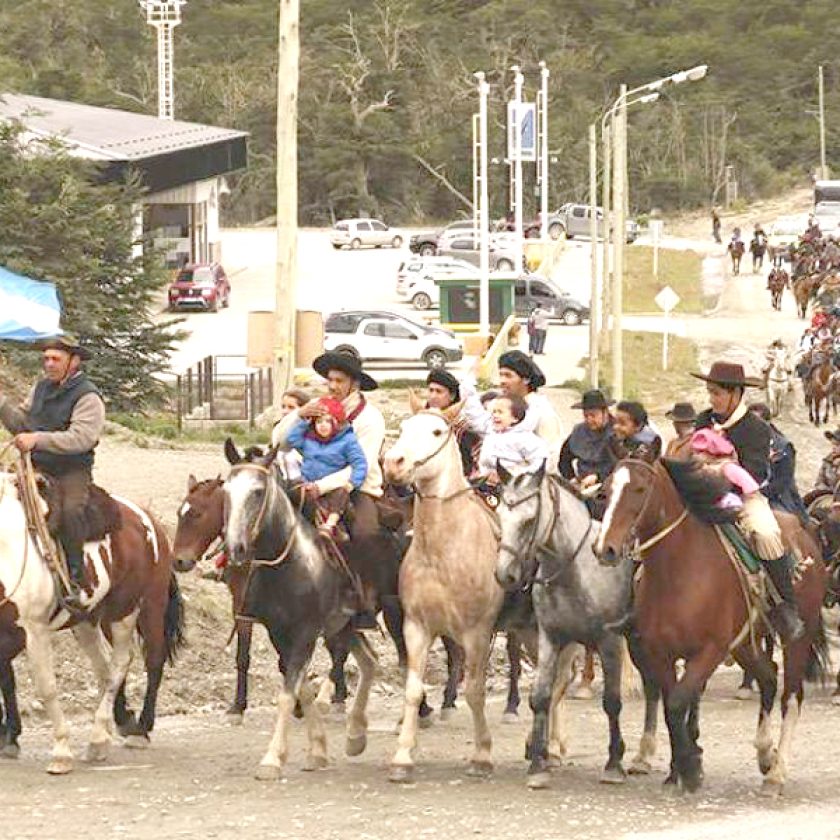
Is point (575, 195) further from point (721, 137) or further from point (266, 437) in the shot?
point (266, 437)

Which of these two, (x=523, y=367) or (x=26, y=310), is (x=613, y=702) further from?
(x=26, y=310)

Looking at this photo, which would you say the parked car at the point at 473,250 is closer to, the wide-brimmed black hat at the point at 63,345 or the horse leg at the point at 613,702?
the wide-brimmed black hat at the point at 63,345

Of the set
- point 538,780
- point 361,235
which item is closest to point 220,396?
point 538,780

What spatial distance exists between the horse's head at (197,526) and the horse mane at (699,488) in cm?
313

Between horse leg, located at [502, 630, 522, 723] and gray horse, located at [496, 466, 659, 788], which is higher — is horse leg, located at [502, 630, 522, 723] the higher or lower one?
the lower one

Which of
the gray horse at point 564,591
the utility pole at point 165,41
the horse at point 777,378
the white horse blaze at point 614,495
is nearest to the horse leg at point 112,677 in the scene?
the gray horse at point 564,591

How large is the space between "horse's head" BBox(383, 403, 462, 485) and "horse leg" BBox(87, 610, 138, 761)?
2.72 meters

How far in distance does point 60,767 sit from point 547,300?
60.5 m

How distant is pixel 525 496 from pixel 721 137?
11824 centimetres

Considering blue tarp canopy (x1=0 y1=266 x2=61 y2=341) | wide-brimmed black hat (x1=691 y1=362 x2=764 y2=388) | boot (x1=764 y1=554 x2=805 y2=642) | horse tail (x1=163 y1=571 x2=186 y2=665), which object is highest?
blue tarp canopy (x1=0 y1=266 x2=61 y2=341)

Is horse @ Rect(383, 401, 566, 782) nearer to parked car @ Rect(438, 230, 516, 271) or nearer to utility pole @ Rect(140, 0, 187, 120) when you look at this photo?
parked car @ Rect(438, 230, 516, 271)

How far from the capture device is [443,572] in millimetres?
17375

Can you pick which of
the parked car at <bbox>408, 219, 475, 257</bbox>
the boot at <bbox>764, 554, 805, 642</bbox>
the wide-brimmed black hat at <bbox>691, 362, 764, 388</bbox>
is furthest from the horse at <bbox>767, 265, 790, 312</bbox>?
the wide-brimmed black hat at <bbox>691, 362, 764, 388</bbox>

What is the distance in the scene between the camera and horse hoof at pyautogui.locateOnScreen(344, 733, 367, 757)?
1848 centimetres
